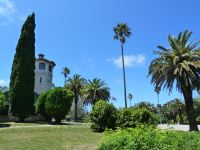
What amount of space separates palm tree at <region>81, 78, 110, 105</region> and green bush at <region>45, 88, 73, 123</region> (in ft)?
101

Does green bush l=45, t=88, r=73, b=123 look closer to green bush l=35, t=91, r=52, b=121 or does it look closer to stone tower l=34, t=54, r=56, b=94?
green bush l=35, t=91, r=52, b=121

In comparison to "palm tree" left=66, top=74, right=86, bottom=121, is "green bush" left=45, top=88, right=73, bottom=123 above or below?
below

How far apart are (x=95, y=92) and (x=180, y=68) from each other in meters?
39.4

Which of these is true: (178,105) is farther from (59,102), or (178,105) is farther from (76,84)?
(59,102)

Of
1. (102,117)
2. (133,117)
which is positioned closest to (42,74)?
(102,117)

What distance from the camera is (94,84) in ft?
246

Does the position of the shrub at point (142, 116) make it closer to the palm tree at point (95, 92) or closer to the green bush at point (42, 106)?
the green bush at point (42, 106)

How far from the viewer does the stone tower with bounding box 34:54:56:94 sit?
78.4 m

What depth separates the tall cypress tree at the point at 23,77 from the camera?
45.4 metres

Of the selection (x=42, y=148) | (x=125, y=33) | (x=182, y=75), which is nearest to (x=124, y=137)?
(x=42, y=148)

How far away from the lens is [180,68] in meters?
36.8

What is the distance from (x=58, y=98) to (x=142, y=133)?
112 ft

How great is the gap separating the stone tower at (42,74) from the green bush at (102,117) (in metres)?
47.8

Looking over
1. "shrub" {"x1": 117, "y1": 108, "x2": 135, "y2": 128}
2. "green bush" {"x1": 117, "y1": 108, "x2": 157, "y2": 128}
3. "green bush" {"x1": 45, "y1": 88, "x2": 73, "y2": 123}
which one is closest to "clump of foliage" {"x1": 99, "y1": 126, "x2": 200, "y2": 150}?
"green bush" {"x1": 117, "y1": 108, "x2": 157, "y2": 128}
